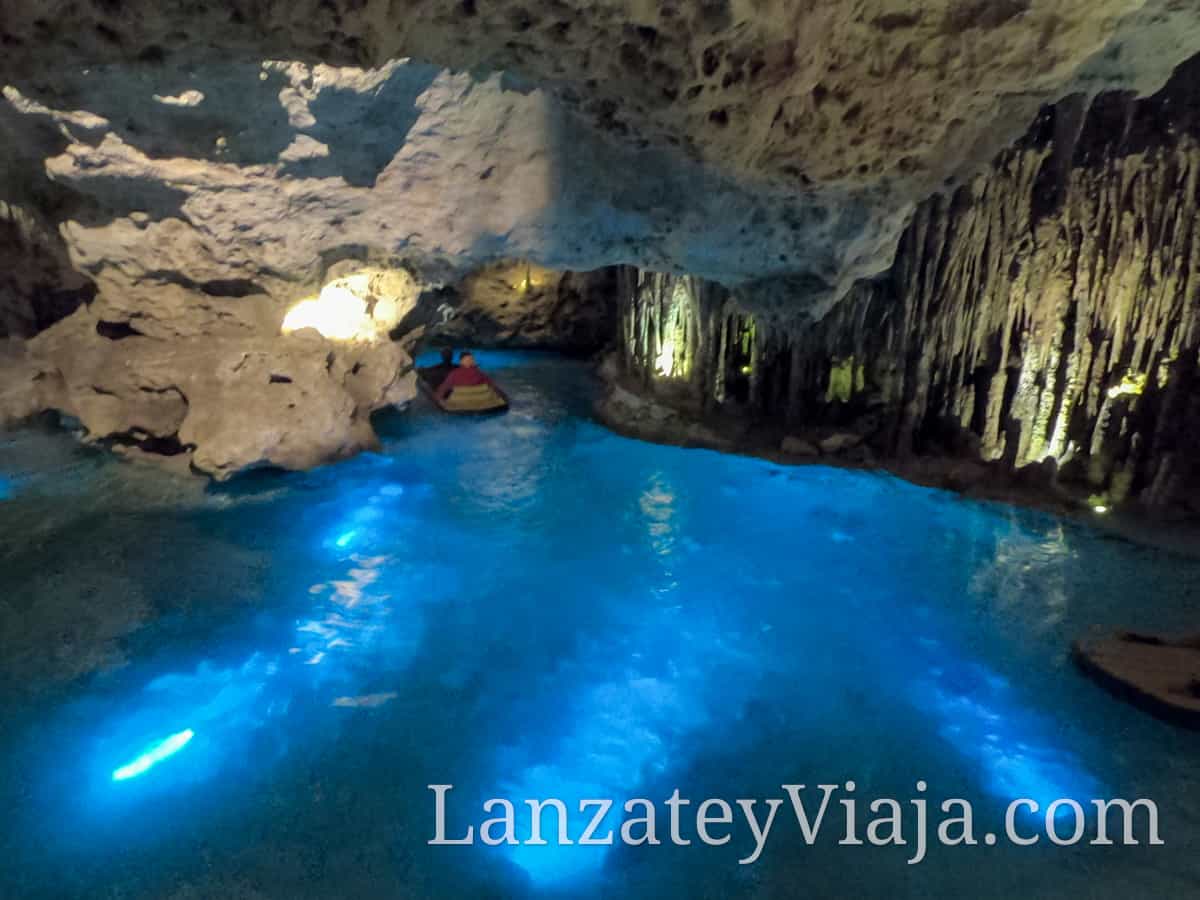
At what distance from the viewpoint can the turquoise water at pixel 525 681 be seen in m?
2.68

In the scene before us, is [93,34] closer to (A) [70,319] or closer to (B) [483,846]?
(B) [483,846]

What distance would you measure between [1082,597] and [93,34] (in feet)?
17.9

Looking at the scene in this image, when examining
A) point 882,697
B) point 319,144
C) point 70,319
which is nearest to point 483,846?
point 882,697

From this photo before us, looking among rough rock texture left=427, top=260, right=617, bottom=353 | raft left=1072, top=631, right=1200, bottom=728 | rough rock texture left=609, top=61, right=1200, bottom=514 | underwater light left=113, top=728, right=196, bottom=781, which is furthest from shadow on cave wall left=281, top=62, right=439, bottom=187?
rough rock texture left=427, top=260, right=617, bottom=353

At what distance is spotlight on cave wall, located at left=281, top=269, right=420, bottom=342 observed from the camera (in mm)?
6234

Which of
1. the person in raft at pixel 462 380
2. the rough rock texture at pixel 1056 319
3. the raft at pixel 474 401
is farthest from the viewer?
the person in raft at pixel 462 380

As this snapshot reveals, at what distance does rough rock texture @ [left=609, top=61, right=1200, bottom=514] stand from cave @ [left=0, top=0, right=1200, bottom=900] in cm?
3

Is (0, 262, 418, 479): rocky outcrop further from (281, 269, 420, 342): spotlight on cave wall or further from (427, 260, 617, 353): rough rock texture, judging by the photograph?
(427, 260, 617, 353): rough rock texture

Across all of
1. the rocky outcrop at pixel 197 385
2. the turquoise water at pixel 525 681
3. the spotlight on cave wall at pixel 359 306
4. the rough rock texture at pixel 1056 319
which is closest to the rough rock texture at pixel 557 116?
the rocky outcrop at pixel 197 385

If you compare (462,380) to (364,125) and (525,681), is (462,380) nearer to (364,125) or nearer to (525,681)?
(364,125)

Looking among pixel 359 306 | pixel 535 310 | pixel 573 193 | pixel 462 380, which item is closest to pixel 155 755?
pixel 573 193

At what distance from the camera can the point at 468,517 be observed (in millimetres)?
5500

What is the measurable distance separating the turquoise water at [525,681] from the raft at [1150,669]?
86 mm

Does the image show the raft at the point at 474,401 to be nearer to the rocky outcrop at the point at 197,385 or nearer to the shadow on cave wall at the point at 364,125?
the rocky outcrop at the point at 197,385
